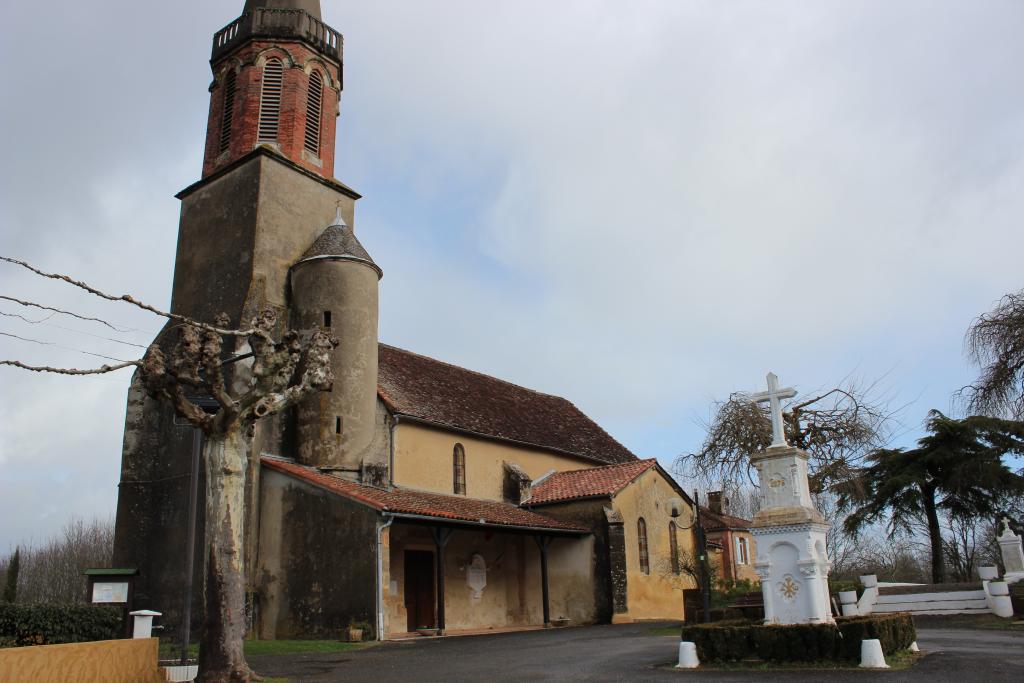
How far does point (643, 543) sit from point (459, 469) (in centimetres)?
693

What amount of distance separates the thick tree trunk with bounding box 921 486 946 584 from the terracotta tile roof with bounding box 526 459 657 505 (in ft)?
33.7

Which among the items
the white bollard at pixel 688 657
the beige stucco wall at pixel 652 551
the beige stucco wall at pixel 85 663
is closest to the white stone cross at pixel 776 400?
the white bollard at pixel 688 657

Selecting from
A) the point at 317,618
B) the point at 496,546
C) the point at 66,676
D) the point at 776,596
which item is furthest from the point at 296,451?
the point at 776,596

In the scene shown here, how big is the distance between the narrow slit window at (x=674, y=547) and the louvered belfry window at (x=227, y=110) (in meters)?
20.3

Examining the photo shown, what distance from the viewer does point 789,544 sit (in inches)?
480

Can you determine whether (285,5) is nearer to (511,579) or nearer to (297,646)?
(297,646)

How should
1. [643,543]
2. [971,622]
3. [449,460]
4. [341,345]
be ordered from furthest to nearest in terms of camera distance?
1. [643,543]
2. [449,460]
3. [341,345]
4. [971,622]

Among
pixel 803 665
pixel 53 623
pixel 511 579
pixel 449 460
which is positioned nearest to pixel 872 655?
pixel 803 665

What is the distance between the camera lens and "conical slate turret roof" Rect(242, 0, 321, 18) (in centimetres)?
2552

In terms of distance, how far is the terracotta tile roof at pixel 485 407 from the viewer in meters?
24.3

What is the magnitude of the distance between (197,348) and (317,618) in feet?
31.5

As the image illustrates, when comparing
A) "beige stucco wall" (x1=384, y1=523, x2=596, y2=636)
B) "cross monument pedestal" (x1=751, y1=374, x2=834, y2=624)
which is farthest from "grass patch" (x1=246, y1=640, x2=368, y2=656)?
"cross monument pedestal" (x1=751, y1=374, x2=834, y2=624)

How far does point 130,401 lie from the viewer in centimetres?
2227

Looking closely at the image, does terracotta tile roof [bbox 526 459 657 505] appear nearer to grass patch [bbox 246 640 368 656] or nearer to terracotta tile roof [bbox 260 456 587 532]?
terracotta tile roof [bbox 260 456 587 532]
